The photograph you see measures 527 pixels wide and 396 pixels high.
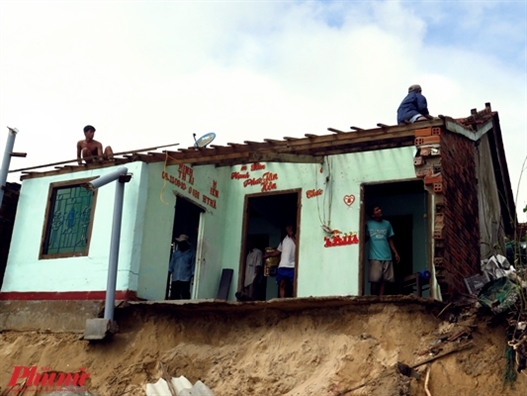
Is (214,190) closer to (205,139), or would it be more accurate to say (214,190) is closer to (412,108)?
(205,139)

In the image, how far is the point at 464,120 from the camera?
38.5ft

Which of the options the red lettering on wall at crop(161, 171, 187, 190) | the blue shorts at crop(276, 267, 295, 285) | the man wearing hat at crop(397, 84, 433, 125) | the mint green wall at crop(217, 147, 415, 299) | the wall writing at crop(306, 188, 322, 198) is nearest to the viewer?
the man wearing hat at crop(397, 84, 433, 125)

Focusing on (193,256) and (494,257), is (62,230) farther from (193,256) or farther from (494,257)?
(494,257)

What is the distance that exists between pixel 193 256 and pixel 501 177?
21.2 ft

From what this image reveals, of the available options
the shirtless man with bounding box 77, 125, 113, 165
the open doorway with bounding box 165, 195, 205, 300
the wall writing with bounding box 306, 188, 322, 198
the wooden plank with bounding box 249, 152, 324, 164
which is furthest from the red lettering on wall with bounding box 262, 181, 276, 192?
the shirtless man with bounding box 77, 125, 113, 165

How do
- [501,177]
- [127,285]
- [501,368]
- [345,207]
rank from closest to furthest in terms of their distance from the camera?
[501,368] < [127,285] < [345,207] < [501,177]

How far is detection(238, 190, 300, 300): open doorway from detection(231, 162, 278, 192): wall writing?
0.18 metres

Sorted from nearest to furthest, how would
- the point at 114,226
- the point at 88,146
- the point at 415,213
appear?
the point at 114,226, the point at 88,146, the point at 415,213

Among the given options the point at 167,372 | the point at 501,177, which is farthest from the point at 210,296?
the point at 501,177

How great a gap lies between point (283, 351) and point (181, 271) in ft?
10.6

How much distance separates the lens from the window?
12.1 m

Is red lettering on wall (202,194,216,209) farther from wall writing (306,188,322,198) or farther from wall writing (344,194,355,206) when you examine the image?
wall writing (344,194,355,206)

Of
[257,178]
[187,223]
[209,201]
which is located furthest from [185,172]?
[187,223]

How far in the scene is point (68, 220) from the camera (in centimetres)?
1230
